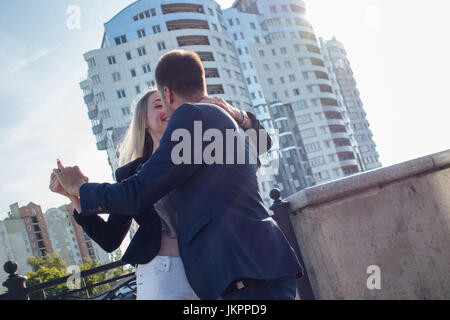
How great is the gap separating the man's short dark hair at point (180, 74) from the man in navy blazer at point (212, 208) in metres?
0.23


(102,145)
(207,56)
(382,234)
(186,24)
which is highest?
(186,24)

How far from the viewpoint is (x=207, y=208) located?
61.5 inches

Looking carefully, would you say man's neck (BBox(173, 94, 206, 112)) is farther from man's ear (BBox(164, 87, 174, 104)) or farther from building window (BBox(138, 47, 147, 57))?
building window (BBox(138, 47, 147, 57))

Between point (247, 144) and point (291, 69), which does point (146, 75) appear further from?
point (247, 144)

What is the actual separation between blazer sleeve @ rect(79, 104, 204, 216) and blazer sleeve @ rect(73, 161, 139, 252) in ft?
1.00

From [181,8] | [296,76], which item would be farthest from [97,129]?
[296,76]

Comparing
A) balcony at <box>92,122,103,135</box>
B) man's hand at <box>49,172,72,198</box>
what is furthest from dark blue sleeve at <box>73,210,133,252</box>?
balcony at <box>92,122,103,135</box>

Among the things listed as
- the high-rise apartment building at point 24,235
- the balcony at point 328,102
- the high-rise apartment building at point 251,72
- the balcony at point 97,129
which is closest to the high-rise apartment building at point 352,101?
the balcony at point 328,102

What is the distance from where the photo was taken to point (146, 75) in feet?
196

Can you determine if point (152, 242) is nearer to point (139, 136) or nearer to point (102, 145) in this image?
point (139, 136)

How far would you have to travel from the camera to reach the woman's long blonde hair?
7.68 feet

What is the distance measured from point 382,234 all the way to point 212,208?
92.1 inches
